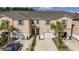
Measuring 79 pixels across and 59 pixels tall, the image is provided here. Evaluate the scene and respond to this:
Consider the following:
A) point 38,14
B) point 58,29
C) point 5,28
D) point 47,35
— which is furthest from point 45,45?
point 5,28

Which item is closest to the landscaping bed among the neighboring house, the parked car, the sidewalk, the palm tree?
the palm tree

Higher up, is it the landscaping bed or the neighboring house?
the neighboring house

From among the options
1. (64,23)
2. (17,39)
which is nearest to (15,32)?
(17,39)

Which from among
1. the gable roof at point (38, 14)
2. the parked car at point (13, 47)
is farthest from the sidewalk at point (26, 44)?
the gable roof at point (38, 14)

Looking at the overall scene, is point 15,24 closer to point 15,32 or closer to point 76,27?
point 15,32

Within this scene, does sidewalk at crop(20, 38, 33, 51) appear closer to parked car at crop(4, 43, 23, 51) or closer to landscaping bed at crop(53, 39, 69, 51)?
parked car at crop(4, 43, 23, 51)
